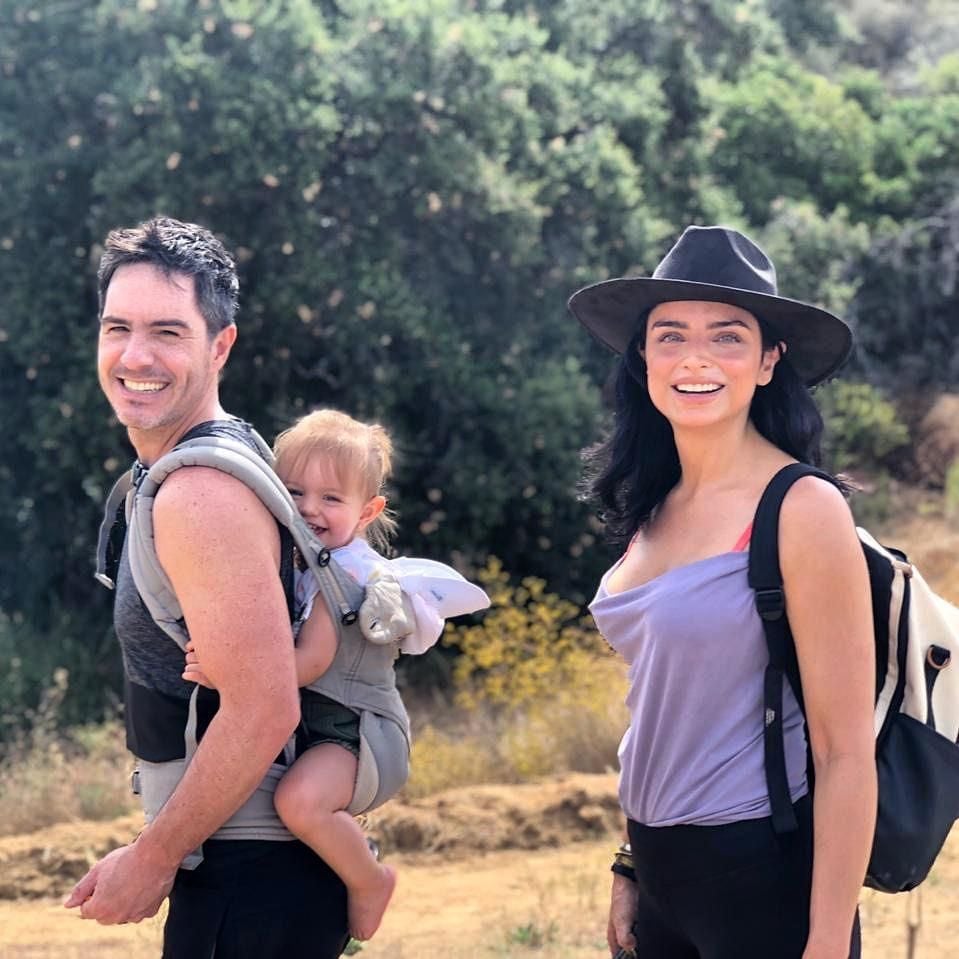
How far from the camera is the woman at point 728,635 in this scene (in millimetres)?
2402

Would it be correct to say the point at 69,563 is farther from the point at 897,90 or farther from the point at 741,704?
the point at 897,90

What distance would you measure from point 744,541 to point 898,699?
0.39m

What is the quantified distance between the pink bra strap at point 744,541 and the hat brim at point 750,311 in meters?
0.43

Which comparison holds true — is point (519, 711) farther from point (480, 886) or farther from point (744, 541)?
point (744, 541)

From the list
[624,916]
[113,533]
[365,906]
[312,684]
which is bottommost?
[624,916]

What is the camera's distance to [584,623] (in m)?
11.6

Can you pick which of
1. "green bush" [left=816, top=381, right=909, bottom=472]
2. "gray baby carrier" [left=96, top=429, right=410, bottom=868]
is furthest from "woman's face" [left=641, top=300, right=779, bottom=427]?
"green bush" [left=816, top=381, right=909, bottom=472]

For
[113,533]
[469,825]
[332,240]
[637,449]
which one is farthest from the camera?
[332,240]

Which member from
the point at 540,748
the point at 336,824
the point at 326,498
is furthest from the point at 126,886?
the point at 540,748

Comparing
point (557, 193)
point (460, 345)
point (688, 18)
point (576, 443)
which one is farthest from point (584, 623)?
point (688, 18)

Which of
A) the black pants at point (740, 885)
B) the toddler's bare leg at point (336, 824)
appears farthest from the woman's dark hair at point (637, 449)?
the toddler's bare leg at point (336, 824)

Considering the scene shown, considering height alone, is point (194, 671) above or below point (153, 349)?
below

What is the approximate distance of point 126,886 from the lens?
237 centimetres

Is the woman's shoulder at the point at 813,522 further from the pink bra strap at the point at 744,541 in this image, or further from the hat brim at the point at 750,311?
the hat brim at the point at 750,311
